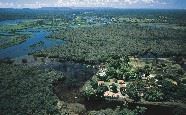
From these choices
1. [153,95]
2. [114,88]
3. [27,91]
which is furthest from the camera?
[114,88]

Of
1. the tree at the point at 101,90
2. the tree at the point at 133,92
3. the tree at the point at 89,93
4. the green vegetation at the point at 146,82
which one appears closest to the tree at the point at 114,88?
the green vegetation at the point at 146,82

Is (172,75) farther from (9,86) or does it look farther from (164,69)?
(9,86)

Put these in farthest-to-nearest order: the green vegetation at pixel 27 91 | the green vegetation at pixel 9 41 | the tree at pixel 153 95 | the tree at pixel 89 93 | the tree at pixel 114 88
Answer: the green vegetation at pixel 9 41
the tree at pixel 114 88
the tree at pixel 89 93
the tree at pixel 153 95
the green vegetation at pixel 27 91

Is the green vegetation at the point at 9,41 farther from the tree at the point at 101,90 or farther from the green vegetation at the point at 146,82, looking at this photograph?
the tree at the point at 101,90

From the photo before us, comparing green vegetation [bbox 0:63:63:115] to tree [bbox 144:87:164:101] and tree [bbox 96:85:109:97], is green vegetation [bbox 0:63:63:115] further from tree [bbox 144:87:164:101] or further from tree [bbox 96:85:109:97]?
tree [bbox 144:87:164:101]

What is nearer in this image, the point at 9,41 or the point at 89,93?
the point at 89,93

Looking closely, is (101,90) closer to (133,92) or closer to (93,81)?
(93,81)

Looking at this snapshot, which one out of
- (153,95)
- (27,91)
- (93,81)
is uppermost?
(93,81)

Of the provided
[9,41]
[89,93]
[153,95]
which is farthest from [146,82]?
[9,41]

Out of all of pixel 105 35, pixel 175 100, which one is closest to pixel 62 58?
pixel 175 100

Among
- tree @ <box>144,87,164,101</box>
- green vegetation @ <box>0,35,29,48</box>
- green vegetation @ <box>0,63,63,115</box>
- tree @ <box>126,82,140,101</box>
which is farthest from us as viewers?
green vegetation @ <box>0,35,29,48</box>

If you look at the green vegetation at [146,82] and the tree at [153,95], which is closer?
the tree at [153,95]

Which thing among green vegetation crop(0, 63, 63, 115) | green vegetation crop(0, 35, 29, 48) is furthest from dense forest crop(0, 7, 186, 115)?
green vegetation crop(0, 35, 29, 48)
